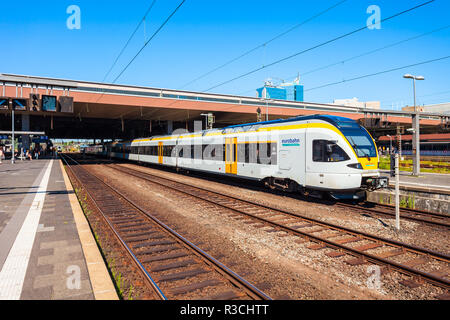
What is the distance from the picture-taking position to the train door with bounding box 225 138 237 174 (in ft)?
53.4

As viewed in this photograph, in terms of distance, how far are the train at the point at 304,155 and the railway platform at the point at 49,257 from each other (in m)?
7.89

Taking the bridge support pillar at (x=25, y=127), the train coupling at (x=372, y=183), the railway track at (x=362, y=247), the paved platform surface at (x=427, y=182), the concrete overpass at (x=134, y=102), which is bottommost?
the railway track at (x=362, y=247)

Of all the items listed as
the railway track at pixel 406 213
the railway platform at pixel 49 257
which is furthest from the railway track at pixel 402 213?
the railway platform at pixel 49 257

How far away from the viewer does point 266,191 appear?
48.6 feet

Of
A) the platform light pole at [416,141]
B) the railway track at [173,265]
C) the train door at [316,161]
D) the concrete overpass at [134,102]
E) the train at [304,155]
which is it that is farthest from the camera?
the concrete overpass at [134,102]

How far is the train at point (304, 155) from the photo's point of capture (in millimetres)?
10430

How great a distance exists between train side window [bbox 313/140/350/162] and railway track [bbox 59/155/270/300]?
617cm

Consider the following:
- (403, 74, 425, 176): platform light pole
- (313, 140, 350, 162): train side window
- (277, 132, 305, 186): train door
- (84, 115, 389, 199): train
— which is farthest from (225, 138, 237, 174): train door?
(403, 74, 425, 176): platform light pole

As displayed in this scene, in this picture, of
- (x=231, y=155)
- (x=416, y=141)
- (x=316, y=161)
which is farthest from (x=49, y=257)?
(x=416, y=141)

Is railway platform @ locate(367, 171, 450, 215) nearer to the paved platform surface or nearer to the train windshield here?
the paved platform surface

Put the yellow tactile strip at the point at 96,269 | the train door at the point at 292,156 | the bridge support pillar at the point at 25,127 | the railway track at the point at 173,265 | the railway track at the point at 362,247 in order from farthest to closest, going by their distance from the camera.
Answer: the bridge support pillar at the point at 25,127
the train door at the point at 292,156
the railway track at the point at 362,247
the railway track at the point at 173,265
the yellow tactile strip at the point at 96,269

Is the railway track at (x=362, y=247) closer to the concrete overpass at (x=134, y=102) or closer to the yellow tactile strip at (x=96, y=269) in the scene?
the yellow tactile strip at (x=96, y=269)
